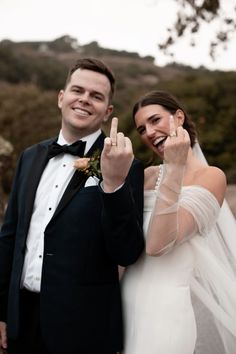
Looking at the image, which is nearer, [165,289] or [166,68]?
[165,289]

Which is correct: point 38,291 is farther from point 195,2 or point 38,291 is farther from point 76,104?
point 195,2

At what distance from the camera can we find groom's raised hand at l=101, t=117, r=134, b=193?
1.81 metres

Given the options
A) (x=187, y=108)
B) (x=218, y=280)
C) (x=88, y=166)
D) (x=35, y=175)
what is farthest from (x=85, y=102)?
(x=187, y=108)

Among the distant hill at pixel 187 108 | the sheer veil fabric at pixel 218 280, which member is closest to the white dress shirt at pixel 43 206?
the sheer veil fabric at pixel 218 280

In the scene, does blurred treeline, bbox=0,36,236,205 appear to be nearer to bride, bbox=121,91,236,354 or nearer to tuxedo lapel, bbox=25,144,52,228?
bride, bbox=121,91,236,354

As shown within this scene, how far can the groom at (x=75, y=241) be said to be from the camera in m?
1.96

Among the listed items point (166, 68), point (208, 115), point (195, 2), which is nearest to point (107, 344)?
point (195, 2)

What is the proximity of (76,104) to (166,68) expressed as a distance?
54817mm

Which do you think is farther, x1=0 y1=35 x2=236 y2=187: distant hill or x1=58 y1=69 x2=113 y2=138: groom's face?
x1=0 y1=35 x2=236 y2=187: distant hill

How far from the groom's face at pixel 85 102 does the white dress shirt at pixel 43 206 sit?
80mm

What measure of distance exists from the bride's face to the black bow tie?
0.39 metres

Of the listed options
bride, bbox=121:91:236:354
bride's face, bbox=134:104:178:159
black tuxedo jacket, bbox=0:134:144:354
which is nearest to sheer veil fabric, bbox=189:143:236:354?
bride, bbox=121:91:236:354

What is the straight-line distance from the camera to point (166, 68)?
55.2 meters

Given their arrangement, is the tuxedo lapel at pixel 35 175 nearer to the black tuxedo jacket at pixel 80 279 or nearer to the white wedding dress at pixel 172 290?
the black tuxedo jacket at pixel 80 279
